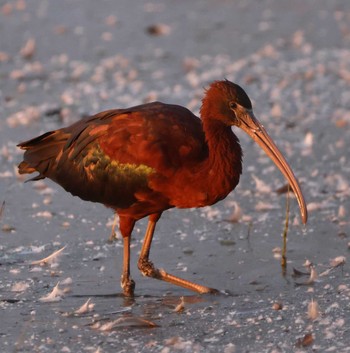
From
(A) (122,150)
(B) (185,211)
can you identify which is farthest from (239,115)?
(B) (185,211)

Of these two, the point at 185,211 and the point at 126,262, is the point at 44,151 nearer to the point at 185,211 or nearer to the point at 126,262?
the point at 126,262

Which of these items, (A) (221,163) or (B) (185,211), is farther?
(B) (185,211)

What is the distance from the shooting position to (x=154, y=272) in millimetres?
8711

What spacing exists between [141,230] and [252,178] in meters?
1.94

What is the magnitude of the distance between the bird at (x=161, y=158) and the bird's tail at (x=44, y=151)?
0.45 feet

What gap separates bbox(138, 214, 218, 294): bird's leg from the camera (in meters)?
8.51

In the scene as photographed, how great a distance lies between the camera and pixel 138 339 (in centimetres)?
741

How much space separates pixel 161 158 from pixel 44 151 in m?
1.33

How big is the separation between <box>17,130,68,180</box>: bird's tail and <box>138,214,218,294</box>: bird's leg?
3.01 ft

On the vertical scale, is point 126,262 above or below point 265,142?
→ below

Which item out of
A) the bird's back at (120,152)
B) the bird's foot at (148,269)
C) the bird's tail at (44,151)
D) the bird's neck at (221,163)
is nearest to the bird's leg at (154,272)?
the bird's foot at (148,269)

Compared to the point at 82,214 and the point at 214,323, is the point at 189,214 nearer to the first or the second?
the point at 82,214

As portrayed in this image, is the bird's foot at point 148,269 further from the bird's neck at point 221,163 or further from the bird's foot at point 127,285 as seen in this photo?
the bird's neck at point 221,163

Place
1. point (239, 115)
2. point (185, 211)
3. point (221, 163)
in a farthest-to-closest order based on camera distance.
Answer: point (185, 211)
point (239, 115)
point (221, 163)
